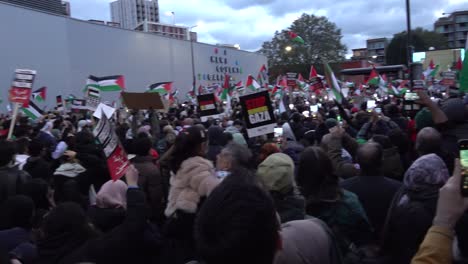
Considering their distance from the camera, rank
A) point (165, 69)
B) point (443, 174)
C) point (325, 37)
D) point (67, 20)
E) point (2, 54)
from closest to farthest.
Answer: point (443, 174) < point (2, 54) < point (67, 20) < point (165, 69) < point (325, 37)

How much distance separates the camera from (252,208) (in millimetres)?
1521

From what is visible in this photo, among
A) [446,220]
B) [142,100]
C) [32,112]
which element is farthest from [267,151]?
[32,112]

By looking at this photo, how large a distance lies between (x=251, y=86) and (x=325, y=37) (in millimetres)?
70798

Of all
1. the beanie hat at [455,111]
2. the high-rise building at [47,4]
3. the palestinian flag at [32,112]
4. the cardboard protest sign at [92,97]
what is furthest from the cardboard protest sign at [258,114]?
the high-rise building at [47,4]

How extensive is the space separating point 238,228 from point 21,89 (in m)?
8.71

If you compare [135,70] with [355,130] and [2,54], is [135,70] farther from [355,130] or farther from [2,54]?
[355,130]

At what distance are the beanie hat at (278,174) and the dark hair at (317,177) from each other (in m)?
0.13

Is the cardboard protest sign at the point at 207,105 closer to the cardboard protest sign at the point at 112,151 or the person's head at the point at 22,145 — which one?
the person's head at the point at 22,145

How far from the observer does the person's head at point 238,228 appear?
4.85 feet

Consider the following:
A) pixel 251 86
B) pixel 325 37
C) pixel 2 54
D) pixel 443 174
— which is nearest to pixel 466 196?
pixel 443 174

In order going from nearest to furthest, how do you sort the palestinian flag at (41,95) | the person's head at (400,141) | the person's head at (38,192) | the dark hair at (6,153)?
the person's head at (38,192), the dark hair at (6,153), the person's head at (400,141), the palestinian flag at (41,95)

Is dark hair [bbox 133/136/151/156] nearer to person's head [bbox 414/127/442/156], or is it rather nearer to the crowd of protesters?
the crowd of protesters

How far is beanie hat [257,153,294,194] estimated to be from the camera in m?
3.13

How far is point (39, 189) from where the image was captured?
4805 mm
